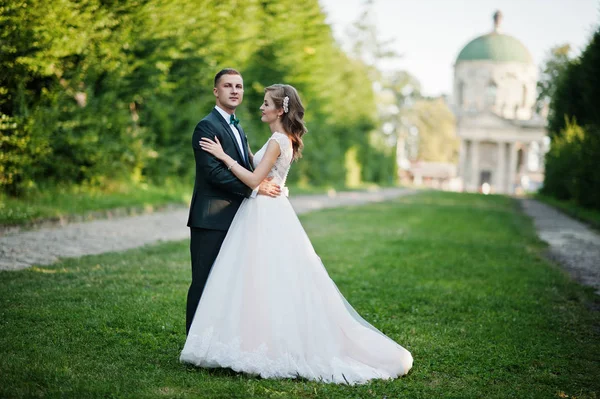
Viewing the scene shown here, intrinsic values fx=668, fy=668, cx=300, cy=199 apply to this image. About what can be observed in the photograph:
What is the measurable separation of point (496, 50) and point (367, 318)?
8991 cm

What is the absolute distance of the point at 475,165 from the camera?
9444 cm

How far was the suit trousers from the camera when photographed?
540 centimetres

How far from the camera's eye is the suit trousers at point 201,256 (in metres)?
5.40

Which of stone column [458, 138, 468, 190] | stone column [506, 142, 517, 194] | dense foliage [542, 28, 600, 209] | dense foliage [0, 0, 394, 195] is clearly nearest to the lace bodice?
dense foliage [0, 0, 394, 195]

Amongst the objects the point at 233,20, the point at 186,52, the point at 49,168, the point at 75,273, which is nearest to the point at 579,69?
the point at 233,20

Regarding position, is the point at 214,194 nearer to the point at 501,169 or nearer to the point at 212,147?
the point at 212,147

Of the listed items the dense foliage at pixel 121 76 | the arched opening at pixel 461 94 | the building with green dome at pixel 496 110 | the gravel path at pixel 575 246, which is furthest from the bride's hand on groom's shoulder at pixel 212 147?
the arched opening at pixel 461 94

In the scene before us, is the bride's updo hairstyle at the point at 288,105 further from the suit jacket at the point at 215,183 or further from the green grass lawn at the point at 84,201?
the green grass lawn at the point at 84,201

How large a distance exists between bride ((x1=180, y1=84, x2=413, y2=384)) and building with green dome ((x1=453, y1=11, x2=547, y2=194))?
87.6 meters

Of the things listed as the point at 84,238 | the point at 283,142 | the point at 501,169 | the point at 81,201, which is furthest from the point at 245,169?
the point at 501,169

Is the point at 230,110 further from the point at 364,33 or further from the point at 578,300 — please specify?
the point at 364,33

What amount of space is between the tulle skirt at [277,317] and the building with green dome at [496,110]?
287 ft

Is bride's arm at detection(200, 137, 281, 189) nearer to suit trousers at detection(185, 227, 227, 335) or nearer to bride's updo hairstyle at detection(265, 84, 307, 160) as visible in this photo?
bride's updo hairstyle at detection(265, 84, 307, 160)

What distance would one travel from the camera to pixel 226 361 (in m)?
5.02
